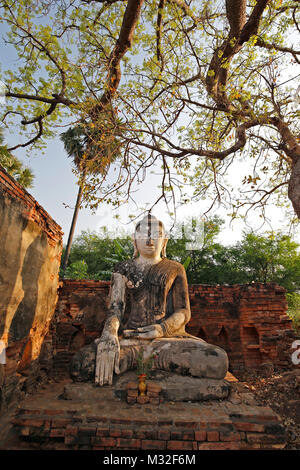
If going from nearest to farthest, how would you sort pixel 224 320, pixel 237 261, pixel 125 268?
pixel 125 268 < pixel 224 320 < pixel 237 261

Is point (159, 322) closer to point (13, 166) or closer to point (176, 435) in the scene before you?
point (176, 435)

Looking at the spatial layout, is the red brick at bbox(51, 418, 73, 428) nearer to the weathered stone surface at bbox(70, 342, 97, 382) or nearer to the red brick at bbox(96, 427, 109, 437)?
the red brick at bbox(96, 427, 109, 437)

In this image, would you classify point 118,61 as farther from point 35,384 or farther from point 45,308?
point 35,384

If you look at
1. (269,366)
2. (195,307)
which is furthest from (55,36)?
(269,366)

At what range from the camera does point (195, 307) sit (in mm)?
5875

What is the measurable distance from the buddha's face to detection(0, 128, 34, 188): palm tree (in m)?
3.89

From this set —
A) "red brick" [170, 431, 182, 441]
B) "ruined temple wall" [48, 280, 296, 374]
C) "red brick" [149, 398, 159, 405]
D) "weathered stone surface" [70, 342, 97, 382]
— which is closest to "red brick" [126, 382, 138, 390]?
"red brick" [149, 398, 159, 405]

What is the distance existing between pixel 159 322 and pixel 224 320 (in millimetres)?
2615

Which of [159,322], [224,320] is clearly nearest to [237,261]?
[224,320]

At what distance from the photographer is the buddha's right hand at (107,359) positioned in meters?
2.94

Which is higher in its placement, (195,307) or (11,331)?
(195,307)

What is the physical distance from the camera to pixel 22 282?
3510mm

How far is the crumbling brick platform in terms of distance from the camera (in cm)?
219
